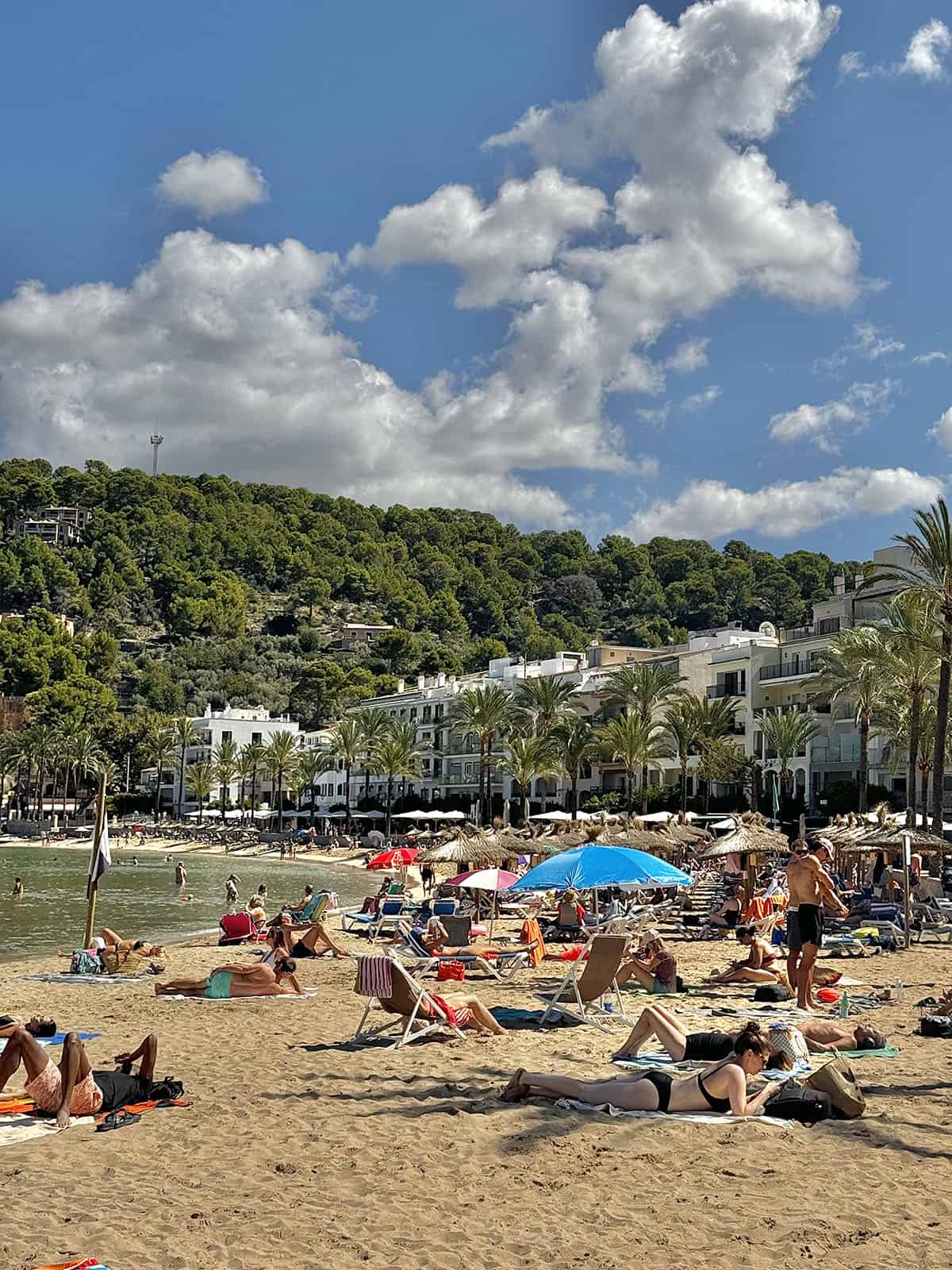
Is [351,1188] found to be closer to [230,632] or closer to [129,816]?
[129,816]

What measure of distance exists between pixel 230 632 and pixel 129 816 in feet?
Result: 167

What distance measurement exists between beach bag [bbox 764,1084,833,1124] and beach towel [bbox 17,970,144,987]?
9773 millimetres

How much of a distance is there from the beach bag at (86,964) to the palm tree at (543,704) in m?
45.6

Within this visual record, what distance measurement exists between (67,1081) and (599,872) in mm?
6549

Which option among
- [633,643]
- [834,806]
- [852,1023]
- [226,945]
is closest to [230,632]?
[633,643]

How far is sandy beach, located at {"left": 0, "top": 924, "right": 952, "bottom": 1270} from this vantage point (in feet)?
17.6

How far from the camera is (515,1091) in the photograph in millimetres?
7754

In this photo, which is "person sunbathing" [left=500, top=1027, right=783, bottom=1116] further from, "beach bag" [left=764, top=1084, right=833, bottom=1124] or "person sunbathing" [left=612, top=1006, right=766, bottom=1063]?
A: "person sunbathing" [left=612, top=1006, right=766, bottom=1063]

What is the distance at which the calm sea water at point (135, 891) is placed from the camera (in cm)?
2478

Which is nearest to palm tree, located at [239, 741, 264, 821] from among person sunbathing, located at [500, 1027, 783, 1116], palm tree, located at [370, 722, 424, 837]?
palm tree, located at [370, 722, 424, 837]

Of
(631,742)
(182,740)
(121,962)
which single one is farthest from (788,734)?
(182,740)

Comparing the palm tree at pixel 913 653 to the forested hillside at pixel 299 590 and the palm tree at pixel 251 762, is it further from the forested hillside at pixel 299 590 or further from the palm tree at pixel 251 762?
the forested hillside at pixel 299 590

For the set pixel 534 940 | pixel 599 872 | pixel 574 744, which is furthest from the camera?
pixel 574 744

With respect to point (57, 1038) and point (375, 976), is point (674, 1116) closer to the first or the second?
point (375, 976)
